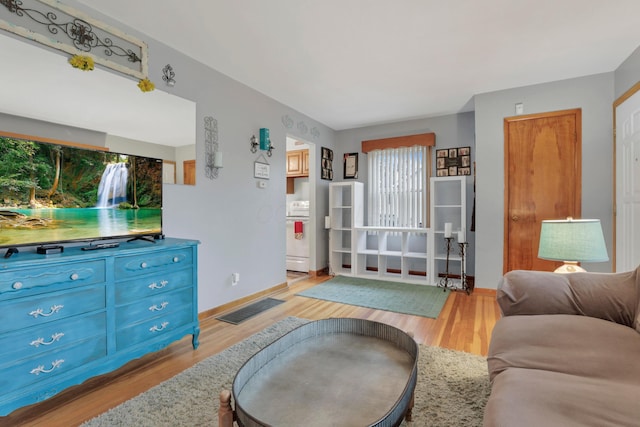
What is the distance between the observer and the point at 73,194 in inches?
77.6

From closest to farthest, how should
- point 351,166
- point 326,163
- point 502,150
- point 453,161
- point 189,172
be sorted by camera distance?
point 189,172, point 502,150, point 453,161, point 326,163, point 351,166

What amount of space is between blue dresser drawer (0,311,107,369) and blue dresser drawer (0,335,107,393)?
0.03 metres

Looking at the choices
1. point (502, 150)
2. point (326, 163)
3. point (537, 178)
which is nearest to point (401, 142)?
point (326, 163)

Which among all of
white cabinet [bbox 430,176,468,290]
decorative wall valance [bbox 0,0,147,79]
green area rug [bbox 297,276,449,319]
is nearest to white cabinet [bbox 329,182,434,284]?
white cabinet [bbox 430,176,468,290]

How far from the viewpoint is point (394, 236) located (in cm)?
512

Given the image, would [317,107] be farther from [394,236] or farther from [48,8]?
[48,8]

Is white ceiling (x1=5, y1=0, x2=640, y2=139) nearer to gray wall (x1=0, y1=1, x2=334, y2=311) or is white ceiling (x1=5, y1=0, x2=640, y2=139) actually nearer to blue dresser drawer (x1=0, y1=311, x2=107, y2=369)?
gray wall (x1=0, y1=1, x2=334, y2=311)

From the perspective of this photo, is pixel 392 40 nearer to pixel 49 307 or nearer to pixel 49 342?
pixel 49 307

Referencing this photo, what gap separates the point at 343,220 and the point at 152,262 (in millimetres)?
3717

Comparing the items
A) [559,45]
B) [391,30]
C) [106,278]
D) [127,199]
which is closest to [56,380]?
[106,278]

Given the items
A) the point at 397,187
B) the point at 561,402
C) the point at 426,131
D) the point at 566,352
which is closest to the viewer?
the point at 561,402

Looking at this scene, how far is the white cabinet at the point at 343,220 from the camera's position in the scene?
499 cm

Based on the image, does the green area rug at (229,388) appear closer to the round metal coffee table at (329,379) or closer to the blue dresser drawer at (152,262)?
the round metal coffee table at (329,379)

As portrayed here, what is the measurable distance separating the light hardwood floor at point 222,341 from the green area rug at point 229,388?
129 millimetres
